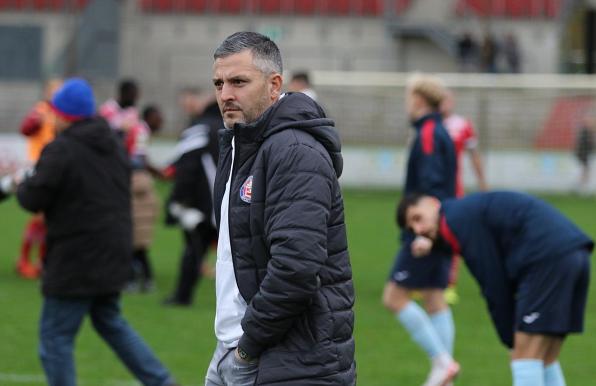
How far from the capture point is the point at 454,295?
12.6 meters

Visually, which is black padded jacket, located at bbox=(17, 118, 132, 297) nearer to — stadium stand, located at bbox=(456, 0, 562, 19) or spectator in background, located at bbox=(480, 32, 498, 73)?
spectator in background, located at bbox=(480, 32, 498, 73)

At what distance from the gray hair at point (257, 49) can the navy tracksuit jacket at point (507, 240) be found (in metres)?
2.37

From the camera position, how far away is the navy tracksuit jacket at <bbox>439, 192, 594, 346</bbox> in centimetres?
637

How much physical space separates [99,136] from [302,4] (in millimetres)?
30817

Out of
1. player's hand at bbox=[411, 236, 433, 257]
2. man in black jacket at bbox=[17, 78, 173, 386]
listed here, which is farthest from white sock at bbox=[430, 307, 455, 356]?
man in black jacket at bbox=[17, 78, 173, 386]

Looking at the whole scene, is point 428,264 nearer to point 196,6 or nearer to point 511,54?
point 511,54

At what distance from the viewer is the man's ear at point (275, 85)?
4305 mm

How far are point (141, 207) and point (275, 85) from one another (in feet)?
28.2

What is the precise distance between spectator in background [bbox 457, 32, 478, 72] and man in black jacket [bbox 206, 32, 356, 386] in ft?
105

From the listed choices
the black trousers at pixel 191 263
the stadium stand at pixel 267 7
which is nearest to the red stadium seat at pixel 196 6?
the stadium stand at pixel 267 7

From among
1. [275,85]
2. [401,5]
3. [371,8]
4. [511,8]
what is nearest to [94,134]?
[275,85]

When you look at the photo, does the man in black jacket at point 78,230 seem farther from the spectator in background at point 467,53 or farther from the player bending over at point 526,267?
the spectator in background at point 467,53

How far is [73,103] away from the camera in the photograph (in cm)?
704

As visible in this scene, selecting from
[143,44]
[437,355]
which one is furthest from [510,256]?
[143,44]
